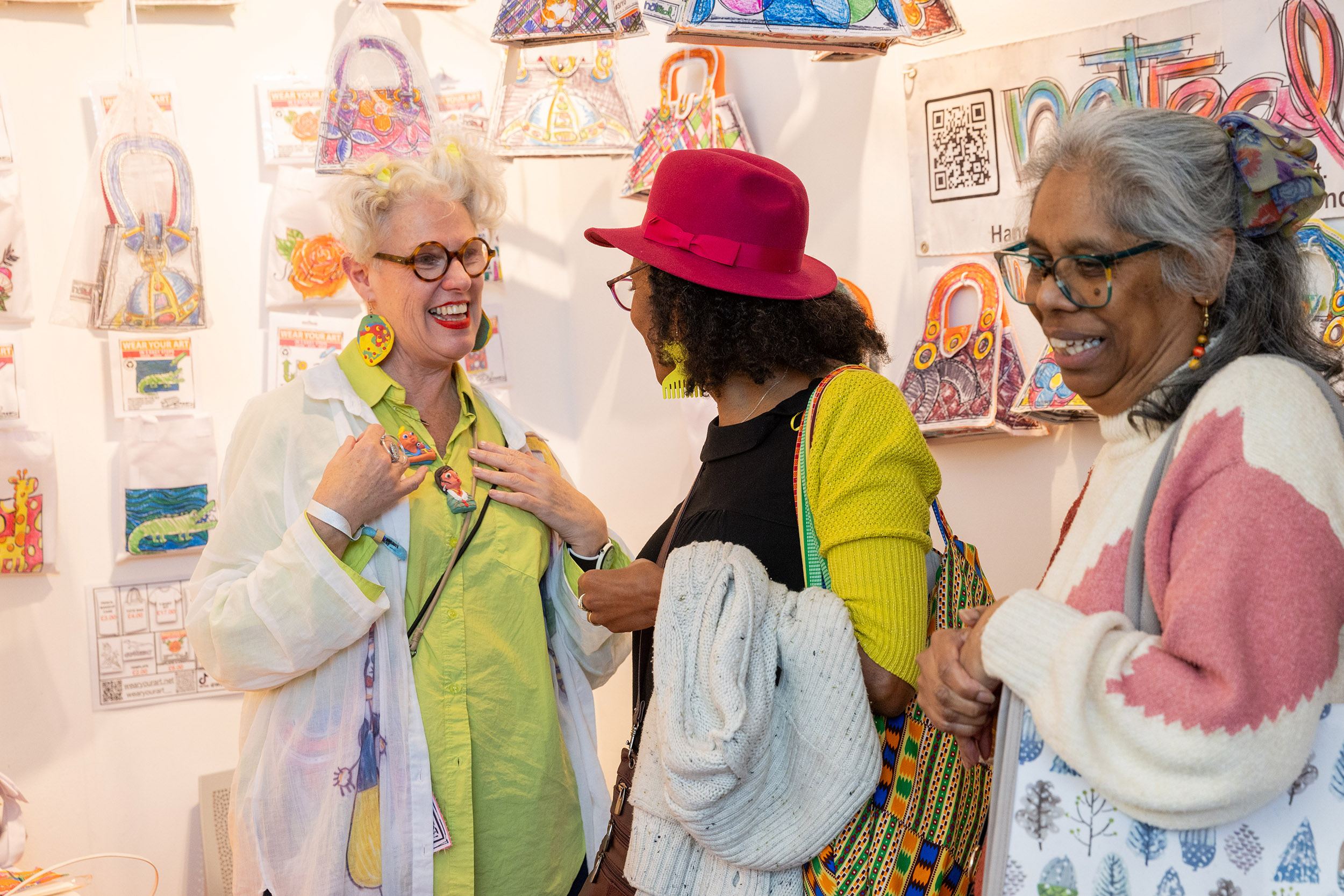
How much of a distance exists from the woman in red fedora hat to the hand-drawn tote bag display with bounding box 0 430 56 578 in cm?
189

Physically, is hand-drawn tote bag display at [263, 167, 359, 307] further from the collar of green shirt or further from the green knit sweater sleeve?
the green knit sweater sleeve

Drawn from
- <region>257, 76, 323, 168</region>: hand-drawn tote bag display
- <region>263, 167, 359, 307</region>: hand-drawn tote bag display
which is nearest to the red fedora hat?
<region>263, 167, 359, 307</region>: hand-drawn tote bag display

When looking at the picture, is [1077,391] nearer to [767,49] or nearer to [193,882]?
[767,49]

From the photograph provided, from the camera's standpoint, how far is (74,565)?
3.10 meters

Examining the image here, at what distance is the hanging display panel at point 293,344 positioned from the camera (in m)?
3.34

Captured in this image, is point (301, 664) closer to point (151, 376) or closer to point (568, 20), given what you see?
point (568, 20)

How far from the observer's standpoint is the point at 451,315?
218 cm

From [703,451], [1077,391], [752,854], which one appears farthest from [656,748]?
[1077,391]

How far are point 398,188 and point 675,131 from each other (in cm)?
98

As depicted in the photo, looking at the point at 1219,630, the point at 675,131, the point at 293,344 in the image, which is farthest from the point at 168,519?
the point at 1219,630

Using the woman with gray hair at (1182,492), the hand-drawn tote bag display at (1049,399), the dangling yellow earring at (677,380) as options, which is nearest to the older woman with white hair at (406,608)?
the dangling yellow earring at (677,380)

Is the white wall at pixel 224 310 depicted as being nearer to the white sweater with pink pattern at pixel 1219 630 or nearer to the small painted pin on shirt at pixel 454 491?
the small painted pin on shirt at pixel 454 491

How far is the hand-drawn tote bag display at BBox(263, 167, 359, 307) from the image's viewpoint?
333 cm

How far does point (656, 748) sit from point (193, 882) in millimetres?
2225
